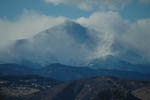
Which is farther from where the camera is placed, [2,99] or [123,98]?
[123,98]

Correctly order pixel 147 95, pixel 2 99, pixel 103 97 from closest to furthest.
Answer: pixel 2 99
pixel 103 97
pixel 147 95

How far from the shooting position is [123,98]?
154 meters

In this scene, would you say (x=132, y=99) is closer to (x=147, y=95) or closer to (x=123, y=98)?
(x=123, y=98)

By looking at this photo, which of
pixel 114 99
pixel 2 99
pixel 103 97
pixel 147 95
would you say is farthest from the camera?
pixel 147 95

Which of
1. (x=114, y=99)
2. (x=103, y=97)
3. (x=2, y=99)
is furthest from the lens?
(x=103, y=97)

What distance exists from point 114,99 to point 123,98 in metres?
4.87

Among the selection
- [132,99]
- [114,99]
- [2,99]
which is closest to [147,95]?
[132,99]

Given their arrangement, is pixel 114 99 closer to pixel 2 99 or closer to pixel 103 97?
pixel 103 97

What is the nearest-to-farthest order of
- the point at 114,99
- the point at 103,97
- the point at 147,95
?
the point at 114,99 → the point at 103,97 → the point at 147,95

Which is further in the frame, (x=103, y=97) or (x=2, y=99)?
(x=103, y=97)

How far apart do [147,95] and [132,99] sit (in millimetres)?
38238

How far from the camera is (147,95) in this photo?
7790 inches

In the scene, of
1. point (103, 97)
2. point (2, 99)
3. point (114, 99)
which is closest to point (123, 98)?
point (114, 99)

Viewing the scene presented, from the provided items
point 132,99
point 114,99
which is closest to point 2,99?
point 114,99
